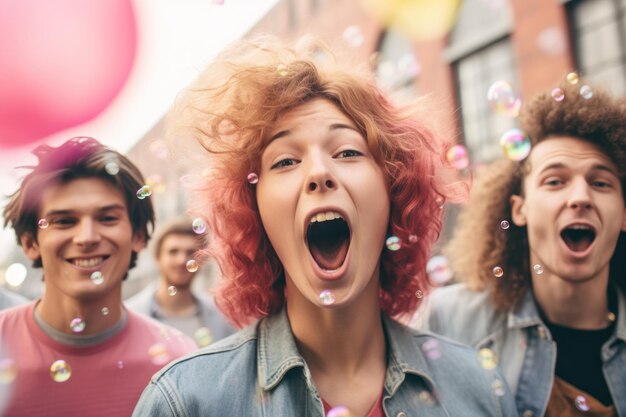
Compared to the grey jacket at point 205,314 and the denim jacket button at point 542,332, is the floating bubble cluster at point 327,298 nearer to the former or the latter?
the denim jacket button at point 542,332

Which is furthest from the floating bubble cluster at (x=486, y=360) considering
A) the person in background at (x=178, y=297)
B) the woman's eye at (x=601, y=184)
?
the person in background at (x=178, y=297)

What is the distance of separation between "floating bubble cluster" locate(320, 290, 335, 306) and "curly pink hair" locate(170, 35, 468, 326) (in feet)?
1.07

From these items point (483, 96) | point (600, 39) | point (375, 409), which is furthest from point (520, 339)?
point (483, 96)

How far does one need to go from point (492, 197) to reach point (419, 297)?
2.24ft

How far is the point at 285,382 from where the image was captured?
1.64 meters

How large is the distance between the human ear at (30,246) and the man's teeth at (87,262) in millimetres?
181

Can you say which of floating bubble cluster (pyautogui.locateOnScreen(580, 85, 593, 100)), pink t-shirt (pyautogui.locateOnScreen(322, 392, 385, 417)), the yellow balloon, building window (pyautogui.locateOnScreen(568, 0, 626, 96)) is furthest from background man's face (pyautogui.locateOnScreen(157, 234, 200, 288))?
the yellow balloon

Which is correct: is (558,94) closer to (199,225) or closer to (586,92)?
(586,92)

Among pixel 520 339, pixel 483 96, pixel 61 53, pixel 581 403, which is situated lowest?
pixel 581 403

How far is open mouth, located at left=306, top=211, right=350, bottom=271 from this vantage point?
1.77 metres

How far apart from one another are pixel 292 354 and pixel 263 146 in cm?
63

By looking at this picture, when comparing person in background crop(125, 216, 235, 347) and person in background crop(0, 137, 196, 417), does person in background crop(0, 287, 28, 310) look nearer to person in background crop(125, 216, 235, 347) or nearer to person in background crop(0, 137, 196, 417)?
person in background crop(0, 137, 196, 417)

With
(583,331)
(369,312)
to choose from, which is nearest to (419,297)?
(369,312)

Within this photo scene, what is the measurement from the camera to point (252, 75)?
1.86 m
